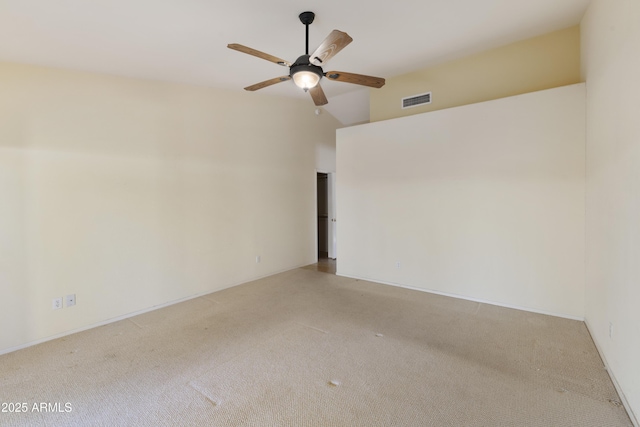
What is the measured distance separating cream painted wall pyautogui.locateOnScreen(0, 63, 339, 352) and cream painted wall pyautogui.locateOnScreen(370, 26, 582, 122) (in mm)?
2345

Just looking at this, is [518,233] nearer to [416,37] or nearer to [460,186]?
[460,186]

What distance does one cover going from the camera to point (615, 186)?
2180 mm

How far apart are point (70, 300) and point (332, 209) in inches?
190

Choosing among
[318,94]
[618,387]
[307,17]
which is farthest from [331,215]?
[618,387]

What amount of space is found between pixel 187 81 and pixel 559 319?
17.9 feet

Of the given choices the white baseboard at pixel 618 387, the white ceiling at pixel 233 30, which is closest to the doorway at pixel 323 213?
the white ceiling at pixel 233 30

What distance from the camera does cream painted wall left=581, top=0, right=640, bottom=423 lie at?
A: 6.04 feet

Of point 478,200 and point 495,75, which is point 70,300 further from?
point 495,75

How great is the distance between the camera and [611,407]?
193 centimetres

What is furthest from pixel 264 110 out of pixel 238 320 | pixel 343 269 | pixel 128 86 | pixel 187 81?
pixel 238 320

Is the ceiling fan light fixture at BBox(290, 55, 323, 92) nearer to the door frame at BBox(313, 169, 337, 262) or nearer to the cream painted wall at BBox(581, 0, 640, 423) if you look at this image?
the cream painted wall at BBox(581, 0, 640, 423)

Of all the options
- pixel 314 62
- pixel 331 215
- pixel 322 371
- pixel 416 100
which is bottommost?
pixel 322 371

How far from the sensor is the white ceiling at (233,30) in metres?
2.36

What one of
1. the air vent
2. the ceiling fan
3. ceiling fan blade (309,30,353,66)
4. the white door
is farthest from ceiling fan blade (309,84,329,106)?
the white door
